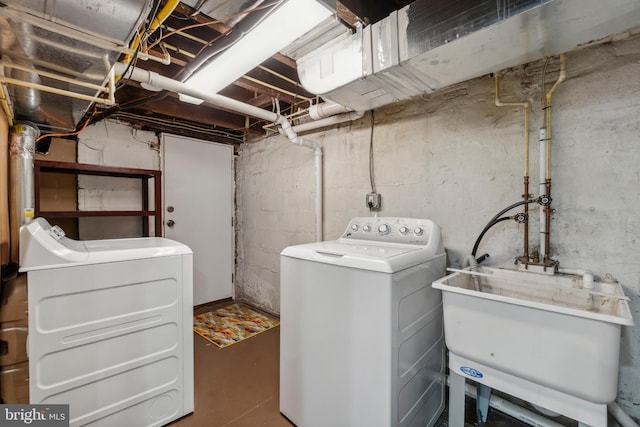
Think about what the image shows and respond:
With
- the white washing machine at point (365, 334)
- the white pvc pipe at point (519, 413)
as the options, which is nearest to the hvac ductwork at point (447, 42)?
the white washing machine at point (365, 334)

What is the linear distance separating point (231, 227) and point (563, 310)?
3.37 metres

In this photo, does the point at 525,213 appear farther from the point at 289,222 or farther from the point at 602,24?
the point at 289,222

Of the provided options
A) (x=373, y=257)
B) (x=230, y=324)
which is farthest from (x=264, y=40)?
(x=230, y=324)

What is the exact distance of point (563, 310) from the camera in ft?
3.26

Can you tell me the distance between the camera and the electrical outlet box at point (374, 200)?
2.16 m

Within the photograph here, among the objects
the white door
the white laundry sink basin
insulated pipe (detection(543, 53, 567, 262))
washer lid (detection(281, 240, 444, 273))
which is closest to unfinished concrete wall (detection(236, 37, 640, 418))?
insulated pipe (detection(543, 53, 567, 262))

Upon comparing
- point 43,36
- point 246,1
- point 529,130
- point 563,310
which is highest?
point 246,1

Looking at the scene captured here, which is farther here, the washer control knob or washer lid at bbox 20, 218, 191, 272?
the washer control knob

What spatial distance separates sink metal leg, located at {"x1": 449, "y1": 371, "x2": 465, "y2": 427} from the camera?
52.6 inches

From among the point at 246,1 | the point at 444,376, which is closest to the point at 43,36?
the point at 246,1

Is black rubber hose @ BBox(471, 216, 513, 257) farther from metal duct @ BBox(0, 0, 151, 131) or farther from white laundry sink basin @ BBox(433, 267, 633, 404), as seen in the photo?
metal duct @ BBox(0, 0, 151, 131)

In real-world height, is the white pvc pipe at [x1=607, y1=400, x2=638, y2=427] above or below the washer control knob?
below

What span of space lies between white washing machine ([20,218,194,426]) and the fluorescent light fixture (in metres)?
1.09

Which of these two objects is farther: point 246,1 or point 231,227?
point 231,227
